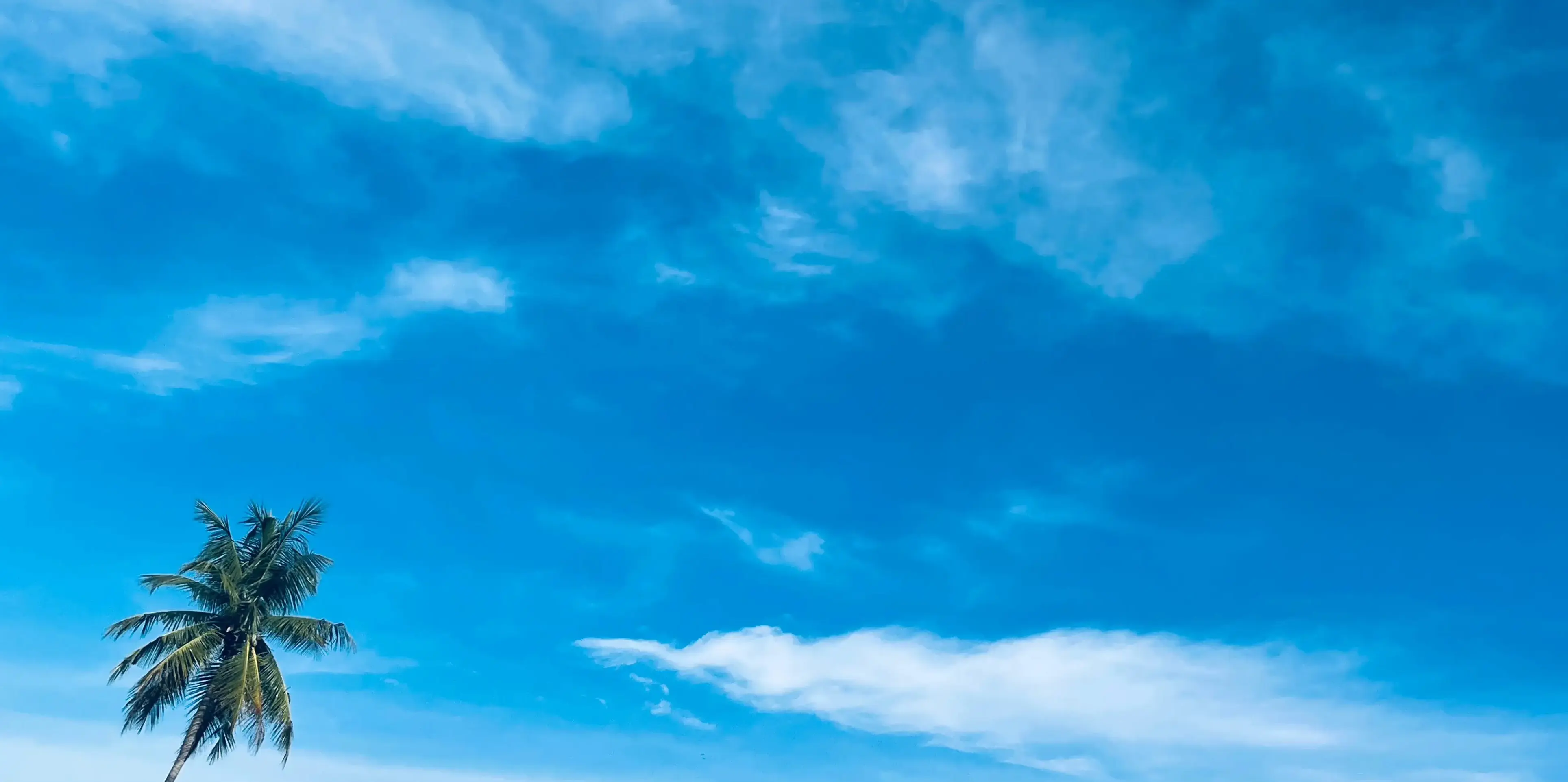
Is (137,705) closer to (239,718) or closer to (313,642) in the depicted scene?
(239,718)

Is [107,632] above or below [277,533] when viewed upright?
below

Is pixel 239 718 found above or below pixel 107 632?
below

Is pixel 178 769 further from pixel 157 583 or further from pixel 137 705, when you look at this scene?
pixel 157 583

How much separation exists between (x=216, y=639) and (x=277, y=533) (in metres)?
4.91

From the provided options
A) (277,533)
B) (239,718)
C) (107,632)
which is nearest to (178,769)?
(239,718)

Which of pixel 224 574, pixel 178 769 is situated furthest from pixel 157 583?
pixel 178 769

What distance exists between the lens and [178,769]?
124 ft

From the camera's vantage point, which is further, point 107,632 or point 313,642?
point 313,642

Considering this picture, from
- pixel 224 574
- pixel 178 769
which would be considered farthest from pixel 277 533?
pixel 178 769

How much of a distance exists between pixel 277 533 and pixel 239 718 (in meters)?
7.78

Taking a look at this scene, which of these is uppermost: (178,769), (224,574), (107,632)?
(224,574)

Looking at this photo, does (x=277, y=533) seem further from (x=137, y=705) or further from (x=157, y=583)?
(x=137, y=705)

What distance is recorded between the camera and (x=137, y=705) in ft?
126

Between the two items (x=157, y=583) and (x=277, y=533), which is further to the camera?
(x=277, y=533)
